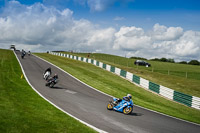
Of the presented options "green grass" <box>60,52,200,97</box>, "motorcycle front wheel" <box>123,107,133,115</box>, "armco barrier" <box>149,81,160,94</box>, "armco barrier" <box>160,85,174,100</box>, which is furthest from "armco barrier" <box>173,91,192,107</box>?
"motorcycle front wheel" <box>123,107,133,115</box>

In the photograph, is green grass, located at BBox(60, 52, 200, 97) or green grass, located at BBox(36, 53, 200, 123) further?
green grass, located at BBox(60, 52, 200, 97)

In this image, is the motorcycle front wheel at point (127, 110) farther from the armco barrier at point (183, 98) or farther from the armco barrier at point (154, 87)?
Result: the armco barrier at point (154, 87)

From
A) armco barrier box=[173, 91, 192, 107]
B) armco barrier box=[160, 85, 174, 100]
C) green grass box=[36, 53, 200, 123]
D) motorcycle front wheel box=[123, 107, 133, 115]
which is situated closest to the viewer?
motorcycle front wheel box=[123, 107, 133, 115]

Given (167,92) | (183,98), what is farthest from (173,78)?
(183,98)

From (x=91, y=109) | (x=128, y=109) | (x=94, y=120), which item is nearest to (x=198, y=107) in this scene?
(x=128, y=109)

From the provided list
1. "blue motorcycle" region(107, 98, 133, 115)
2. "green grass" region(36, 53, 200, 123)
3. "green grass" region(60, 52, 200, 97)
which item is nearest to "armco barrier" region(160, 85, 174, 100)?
"green grass" region(36, 53, 200, 123)

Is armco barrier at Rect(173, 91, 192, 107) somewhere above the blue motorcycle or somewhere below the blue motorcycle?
below

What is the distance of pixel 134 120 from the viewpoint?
11055mm

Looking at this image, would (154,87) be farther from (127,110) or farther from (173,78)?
(127,110)

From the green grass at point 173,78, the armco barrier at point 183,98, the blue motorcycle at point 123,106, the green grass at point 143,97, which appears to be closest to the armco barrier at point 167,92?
the armco barrier at point 183,98

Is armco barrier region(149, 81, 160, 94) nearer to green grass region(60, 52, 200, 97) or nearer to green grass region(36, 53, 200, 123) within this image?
green grass region(36, 53, 200, 123)

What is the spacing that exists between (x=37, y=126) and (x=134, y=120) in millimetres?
5431

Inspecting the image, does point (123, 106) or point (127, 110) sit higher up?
point (123, 106)

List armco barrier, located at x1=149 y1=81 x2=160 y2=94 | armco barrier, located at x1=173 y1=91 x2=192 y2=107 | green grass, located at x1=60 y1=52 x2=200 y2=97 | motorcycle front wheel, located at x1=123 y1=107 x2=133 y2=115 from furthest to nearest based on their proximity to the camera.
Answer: green grass, located at x1=60 y1=52 x2=200 y2=97 → armco barrier, located at x1=149 y1=81 x2=160 y2=94 → armco barrier, located at x1=173 y1=91 x2=192 y2=107 → motorcycle front wheel, located at x1=123 y1=107 x2=133 y2=115
